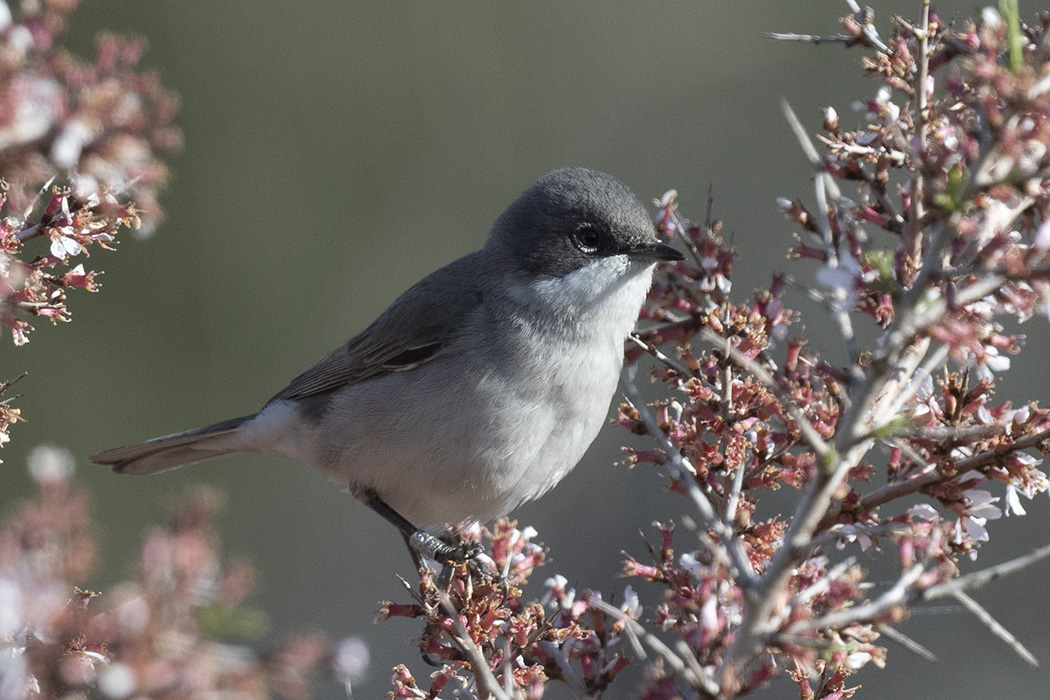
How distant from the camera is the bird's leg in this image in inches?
125

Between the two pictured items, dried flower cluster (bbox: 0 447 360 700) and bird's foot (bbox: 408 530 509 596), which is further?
bird's foot (bbox: 408 530 509 596)

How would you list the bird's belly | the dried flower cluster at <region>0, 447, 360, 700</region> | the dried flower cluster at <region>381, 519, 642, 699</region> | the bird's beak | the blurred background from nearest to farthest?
the dried flower cluster at <region>0, 447, 360, 700</region>, the dried flower cluster at <region>381, 519, 642, 699</region>, the bird's beak, the bird's belly, the blurred background

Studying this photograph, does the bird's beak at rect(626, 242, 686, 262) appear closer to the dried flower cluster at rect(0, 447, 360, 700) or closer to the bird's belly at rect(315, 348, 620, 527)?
the bird's belly at rect(315, 348, 620, 527)

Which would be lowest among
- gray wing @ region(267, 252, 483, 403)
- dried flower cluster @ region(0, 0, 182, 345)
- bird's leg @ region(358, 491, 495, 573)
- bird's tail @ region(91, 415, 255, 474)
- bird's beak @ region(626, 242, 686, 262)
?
bird's leg @ region(358, 491, 495, 573)

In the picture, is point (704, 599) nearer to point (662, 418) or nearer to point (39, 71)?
point (662, 418)

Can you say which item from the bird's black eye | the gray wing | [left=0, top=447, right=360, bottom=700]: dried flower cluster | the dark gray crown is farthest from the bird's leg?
[left=0, top=447, right=360, bottom=700]: dried flower cluster

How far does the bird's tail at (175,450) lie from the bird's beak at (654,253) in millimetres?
1939

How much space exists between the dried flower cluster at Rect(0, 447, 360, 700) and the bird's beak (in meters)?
2.46

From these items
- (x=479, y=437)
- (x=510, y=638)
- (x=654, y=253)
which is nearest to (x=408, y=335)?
(x=479, y=437)

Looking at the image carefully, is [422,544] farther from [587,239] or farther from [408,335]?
[587,239]

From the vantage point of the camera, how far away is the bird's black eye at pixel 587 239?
390 cm

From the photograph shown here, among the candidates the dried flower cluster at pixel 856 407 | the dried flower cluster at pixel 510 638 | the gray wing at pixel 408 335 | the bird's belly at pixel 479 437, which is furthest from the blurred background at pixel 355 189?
the dried flower cluster at pixel 856 407

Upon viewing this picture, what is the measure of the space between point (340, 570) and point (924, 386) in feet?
27.1

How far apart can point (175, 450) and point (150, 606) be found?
3.75 meters
